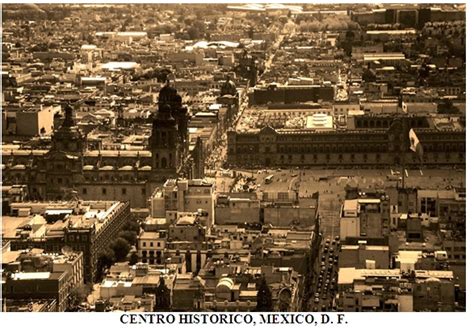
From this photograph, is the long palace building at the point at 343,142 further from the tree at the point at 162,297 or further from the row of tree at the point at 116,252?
the tree at the point at 162,297

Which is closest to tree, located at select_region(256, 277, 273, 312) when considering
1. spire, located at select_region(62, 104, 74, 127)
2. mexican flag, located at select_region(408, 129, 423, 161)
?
spire, located at select_region(62, 104, 74, 127)

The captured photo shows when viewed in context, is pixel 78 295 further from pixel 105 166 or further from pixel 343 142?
pixel 343 142

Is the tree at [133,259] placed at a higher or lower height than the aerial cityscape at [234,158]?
lower

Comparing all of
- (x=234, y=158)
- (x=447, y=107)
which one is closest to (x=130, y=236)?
(x=234, y=158)

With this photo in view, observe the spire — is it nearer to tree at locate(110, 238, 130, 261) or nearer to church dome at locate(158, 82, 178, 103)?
church dome at locate(158, 82, 178, 103)

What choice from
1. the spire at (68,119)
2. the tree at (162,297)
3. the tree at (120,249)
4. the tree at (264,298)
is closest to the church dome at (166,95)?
the spire at (68,119)

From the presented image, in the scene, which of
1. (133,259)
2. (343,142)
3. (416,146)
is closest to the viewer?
(133,259)

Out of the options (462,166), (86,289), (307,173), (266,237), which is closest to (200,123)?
(307,173)

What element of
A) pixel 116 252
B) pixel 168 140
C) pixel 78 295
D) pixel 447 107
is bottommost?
pixel 78 295
